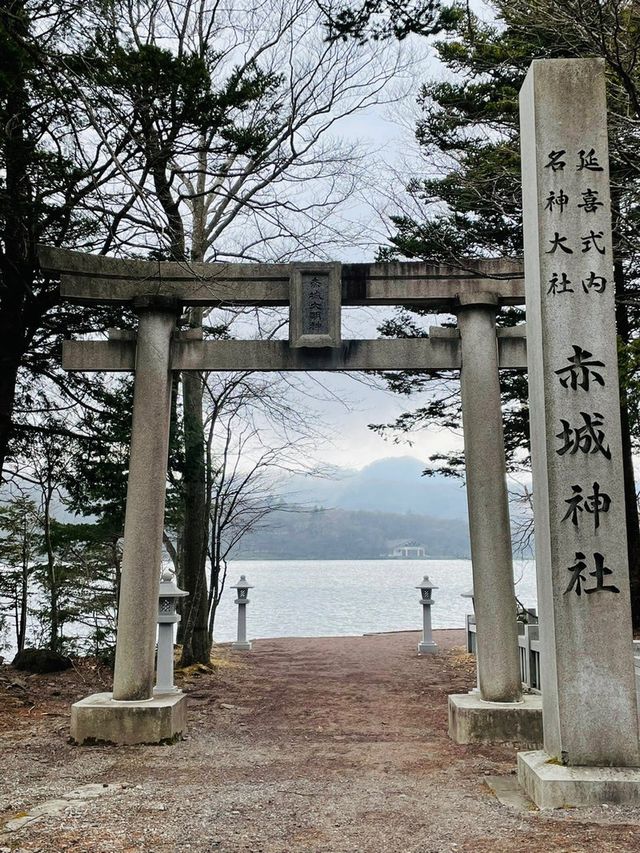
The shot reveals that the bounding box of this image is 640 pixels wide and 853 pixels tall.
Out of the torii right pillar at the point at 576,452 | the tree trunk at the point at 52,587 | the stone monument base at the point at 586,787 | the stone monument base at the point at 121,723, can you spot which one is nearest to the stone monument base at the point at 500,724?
the torii right pillar at the point at 576,452

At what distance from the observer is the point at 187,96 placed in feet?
24.1

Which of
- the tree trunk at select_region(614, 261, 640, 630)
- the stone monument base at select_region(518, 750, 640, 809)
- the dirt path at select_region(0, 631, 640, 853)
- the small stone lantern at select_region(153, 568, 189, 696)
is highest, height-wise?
the tree trunk at select_region(614, 261, 640, 630)

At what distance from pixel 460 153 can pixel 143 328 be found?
23.7 feet

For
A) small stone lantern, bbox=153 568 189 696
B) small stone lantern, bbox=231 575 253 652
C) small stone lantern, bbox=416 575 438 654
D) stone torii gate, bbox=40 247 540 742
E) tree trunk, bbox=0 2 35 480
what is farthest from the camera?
small stone lantern, bbox=231 575 253 652

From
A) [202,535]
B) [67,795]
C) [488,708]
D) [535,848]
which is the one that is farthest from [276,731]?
[202,535]

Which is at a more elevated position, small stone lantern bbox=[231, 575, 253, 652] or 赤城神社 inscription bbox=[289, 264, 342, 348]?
赤城神社 inscription bbox=[289, 264, 342, 348]

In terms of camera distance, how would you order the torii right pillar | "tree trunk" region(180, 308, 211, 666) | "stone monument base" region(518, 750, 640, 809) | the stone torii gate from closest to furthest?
1. "stone monument base" region(518, 750, 640, 809)
2. the torii right pillar
3. the stone torii gate
4. "tree trunk" region(180, 308, 211, 666)

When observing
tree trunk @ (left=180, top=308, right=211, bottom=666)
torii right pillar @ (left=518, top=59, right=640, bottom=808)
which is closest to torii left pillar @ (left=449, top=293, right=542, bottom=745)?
torii right pillar @ (left=518, top=59, right=640, bottom=808)

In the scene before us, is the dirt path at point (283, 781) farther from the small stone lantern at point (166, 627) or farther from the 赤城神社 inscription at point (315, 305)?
the 赤城神社 inscription at point (315, 305)

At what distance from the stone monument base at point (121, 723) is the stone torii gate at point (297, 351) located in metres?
0.29

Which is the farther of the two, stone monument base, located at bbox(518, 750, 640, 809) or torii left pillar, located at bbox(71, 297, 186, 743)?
torii left pillar, located at bbox(71, 297, 186, 743)

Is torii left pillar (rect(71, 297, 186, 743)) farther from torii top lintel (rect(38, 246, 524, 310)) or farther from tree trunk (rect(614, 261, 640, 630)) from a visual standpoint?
tree trunk (rect(614, 261, 640, 630))

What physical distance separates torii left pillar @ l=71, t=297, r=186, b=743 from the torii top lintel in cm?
28

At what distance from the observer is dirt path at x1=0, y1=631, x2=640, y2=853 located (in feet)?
14.1
